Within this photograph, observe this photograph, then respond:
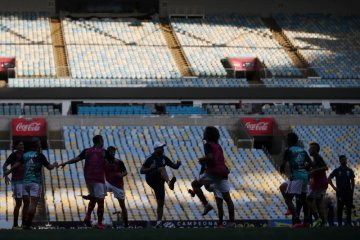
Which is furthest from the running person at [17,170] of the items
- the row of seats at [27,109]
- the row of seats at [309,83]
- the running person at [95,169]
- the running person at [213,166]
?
the row of seats at [309,83]

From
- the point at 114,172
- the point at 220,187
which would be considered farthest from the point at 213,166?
the point at 114,172

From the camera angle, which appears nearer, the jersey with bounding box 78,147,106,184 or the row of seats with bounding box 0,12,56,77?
the jersey with bounding box 78,147,106,184

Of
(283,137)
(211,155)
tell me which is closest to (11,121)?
(283,137)

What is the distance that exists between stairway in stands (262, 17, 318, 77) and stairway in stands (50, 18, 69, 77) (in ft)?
29.3

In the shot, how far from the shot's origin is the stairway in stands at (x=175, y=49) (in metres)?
50.0

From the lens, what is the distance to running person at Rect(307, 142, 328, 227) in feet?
72.0

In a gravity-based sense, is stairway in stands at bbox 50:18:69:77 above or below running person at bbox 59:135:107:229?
above

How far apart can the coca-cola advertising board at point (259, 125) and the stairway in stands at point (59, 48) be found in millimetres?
10314

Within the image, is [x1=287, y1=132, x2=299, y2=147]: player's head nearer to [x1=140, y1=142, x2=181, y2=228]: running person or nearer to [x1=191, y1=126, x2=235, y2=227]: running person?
[x1=191, y1=126, x2=235, y2=227]: running person

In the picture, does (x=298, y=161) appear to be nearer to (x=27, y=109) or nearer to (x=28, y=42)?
(x=27, y=109)

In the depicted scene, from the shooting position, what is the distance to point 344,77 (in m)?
51.2

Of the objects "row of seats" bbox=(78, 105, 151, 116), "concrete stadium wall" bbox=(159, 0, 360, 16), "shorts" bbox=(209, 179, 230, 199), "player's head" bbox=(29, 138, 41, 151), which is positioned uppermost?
"concrete stadium wall" bbox=(159, 0, 360, 16)

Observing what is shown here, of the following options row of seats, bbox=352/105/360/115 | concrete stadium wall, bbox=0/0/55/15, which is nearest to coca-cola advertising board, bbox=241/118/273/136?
row of seats, bbox=352/105/360/115

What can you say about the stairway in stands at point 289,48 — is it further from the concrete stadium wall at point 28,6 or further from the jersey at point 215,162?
the jersey at point 215,162
